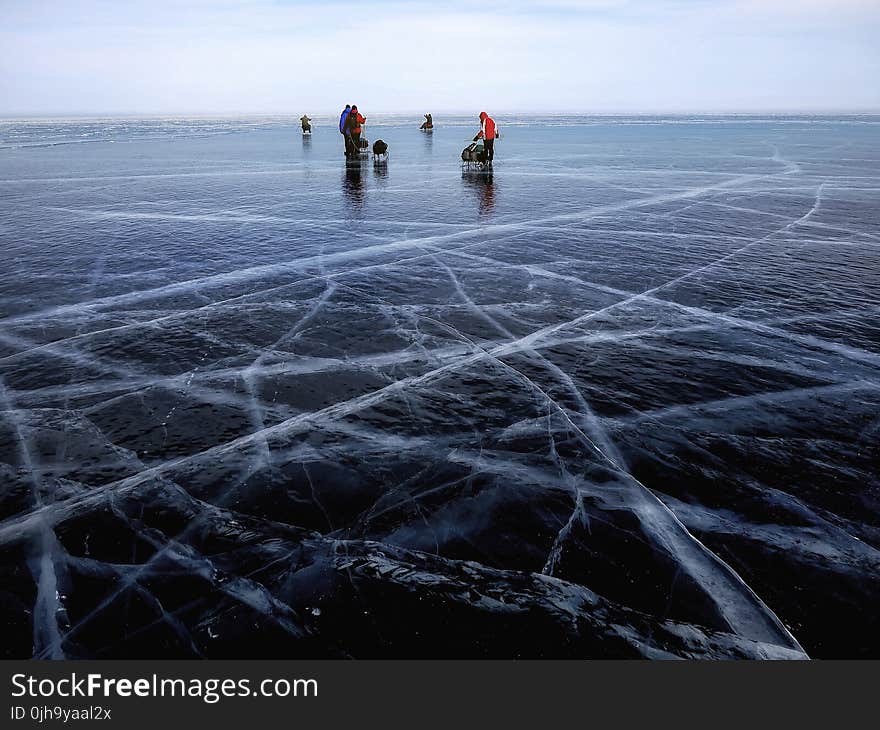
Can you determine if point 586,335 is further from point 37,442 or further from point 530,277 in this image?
point 37,442

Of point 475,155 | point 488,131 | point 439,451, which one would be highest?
point 488,131

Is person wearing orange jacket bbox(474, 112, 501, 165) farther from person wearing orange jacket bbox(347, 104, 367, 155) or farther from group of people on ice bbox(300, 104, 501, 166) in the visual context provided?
person wearing orange jacket bbox(347, 104, 367, 155)

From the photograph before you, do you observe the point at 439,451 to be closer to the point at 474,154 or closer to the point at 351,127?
the point at 474,154

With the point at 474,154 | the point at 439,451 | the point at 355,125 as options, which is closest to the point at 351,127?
the point at 355,125

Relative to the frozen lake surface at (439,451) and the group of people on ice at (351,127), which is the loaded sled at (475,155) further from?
the frozen lake surface at (439,451)

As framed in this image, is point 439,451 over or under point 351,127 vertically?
under

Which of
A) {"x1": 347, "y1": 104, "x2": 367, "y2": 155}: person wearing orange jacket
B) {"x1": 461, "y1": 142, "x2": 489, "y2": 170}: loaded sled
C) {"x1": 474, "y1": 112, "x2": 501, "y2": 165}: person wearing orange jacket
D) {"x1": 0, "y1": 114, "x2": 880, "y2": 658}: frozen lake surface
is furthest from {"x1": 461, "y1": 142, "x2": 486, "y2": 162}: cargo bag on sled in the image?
{"x1": 0, "y1": 114, "x2": 880, "y2": 658}: frozen lake surface

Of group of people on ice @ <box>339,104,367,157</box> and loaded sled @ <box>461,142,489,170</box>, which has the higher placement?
group of people on ice @ <box>339,104,367,157</box>

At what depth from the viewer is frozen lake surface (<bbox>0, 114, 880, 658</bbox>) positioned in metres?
4.73

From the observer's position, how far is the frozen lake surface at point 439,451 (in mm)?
4734

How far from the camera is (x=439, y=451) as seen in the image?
6.85 m

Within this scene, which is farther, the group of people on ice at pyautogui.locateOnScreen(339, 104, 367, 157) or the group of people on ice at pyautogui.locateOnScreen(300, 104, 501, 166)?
the group of people on ice at pyautogui.locateOnScreen(339, 104, 367, 157)

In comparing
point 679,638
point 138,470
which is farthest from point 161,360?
point 679,638
